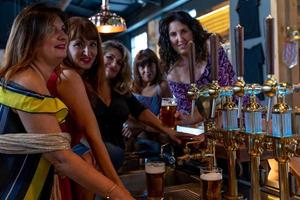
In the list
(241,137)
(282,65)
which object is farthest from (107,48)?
(282,65)

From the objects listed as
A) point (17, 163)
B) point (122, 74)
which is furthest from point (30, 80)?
point (122, 74)

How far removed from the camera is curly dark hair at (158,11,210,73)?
1740 millimetres

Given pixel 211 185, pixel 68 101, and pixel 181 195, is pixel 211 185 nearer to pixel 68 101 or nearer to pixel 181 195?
pixel 181 195

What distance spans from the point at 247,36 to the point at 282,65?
0.59 meters

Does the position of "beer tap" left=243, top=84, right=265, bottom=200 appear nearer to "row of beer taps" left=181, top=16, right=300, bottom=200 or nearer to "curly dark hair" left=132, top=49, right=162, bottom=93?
"row of beer taps" left=181, top=16, right=300, bottom=200

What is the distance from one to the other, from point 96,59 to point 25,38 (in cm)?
65

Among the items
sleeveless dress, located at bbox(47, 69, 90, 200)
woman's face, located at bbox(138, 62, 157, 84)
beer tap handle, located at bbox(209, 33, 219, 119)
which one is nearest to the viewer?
beer tap handle, located at bbox(209, 33, 219, 119)

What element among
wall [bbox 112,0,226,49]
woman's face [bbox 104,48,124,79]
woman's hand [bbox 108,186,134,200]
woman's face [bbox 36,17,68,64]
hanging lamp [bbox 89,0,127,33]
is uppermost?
wall [bbox 112,0,226,49]

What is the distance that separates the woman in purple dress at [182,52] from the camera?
5.57 ft

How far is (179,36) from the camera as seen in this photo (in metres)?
1.70

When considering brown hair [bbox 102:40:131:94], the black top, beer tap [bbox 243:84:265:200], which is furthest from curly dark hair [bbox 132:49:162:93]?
beer tap [bbox 243:84:265:200]

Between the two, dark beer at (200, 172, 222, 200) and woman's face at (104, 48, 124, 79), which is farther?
woman's face at (104, 48, 124, 79)

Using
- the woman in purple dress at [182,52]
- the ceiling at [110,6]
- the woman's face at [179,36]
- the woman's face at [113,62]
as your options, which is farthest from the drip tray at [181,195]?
the ceiling at [110,6]

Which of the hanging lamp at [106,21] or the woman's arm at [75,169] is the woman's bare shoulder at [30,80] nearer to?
the woman's arm at [75,169]
